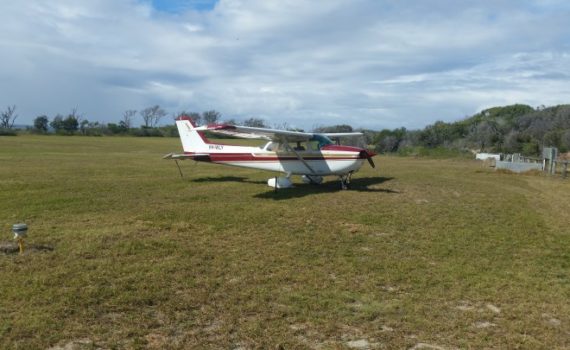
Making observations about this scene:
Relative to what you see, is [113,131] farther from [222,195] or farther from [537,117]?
[222,195]

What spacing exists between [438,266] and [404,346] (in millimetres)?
2531

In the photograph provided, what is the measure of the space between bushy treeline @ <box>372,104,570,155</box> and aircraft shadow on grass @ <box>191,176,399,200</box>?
2288 cm

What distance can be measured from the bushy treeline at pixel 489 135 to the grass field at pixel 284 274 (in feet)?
95.0

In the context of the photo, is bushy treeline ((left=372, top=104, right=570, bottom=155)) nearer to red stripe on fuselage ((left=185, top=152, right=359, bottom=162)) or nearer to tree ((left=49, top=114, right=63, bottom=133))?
red stripe on fuselage ((left=185, top=152, right=359, bottom=162))

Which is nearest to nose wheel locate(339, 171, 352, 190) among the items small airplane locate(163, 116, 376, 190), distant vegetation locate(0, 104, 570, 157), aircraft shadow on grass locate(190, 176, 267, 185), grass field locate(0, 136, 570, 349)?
small airplane locate(163, 116, 376, 190)

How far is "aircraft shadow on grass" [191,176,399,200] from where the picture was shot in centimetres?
1243

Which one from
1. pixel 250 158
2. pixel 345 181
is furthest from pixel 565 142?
pixel 250 158

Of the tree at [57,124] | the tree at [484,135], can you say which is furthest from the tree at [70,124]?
the tree at [484,135]

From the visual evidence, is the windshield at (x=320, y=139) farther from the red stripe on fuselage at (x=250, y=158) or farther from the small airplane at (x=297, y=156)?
the red stripe on fuselage at (x=250, y=158)

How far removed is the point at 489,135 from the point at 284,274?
40334 mm

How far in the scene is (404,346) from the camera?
3871 millimetres

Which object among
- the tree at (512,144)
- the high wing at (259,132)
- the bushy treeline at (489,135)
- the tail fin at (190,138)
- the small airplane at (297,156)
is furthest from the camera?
the bushy treeline at (489,135)

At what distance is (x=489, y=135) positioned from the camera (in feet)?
135

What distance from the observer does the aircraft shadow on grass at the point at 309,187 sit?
12.4 metres
